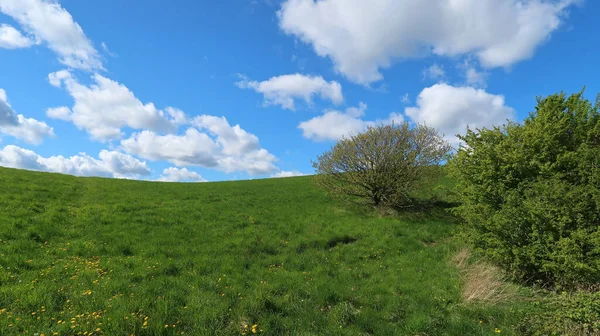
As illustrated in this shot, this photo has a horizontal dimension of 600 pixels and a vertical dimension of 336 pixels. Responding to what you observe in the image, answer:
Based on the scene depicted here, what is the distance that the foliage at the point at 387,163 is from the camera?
861 inches

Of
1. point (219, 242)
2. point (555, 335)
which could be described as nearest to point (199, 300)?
point (219, 242)

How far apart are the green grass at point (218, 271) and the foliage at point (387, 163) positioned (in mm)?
2433

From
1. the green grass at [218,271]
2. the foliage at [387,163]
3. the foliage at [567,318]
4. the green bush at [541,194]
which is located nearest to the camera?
the foliage at [567,318]

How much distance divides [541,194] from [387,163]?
11823 millimetres

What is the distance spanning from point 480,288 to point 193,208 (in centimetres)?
1720

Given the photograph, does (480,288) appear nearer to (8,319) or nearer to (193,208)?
(8,319)

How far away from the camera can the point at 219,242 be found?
576 inches

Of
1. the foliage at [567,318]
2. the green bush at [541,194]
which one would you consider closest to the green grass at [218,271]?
the foliage at [567,318]

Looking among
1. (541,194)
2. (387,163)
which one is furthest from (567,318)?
(387,163)

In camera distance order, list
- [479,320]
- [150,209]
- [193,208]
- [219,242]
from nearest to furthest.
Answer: [479,320], [219,242], [150,209], [193,208]

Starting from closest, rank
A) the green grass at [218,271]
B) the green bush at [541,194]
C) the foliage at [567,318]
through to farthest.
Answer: the foliage at [567,318], the green grass at [218,271], the green bush at [541,194]

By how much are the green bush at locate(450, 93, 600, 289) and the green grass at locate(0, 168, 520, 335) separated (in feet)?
7.15

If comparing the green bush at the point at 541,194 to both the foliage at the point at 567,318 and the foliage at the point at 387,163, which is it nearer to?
the foliage at the point at 567,318

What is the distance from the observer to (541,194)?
1041 centimetres
